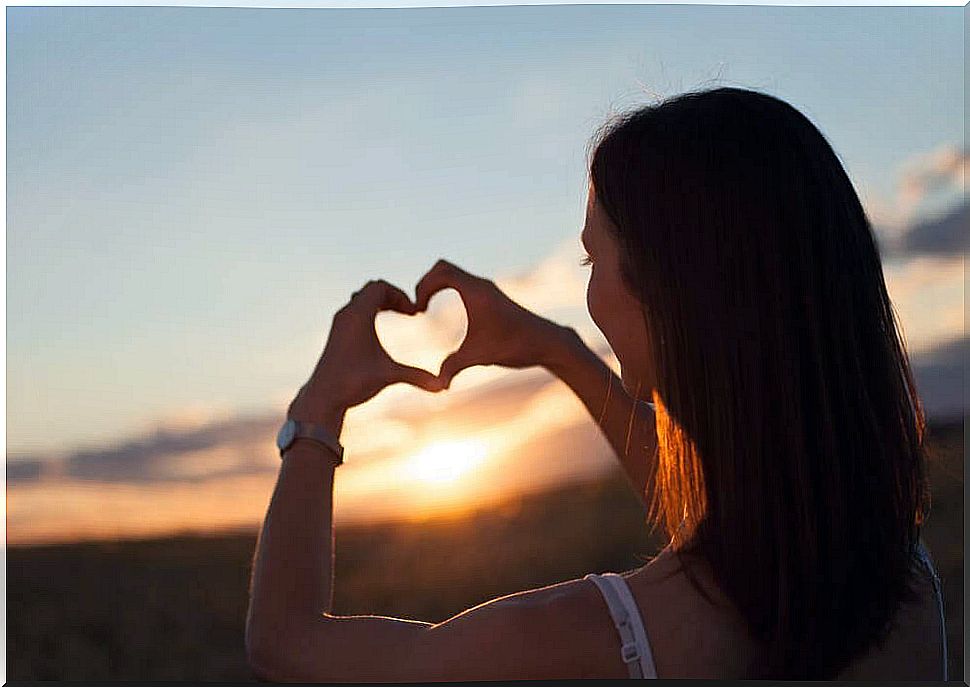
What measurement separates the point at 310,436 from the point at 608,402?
53cm

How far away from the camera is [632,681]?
0.93m

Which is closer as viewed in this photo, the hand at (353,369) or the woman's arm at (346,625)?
the woman's arm at (346,625)

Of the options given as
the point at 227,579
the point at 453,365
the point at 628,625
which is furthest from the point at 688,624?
the point at 227,579

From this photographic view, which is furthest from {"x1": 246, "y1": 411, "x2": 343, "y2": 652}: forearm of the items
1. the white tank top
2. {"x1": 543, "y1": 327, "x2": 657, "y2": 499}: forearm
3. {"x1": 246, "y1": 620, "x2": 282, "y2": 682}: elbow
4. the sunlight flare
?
the sunlight flare

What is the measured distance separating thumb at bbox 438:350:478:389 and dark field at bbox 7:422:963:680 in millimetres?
3262

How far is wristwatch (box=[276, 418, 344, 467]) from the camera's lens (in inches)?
41.0

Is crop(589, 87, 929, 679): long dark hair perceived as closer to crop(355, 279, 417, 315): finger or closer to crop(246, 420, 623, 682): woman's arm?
crop(246, 420, 623, 682): woman's arm

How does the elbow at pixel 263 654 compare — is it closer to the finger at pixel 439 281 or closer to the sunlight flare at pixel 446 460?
the finger at pixel 439 281

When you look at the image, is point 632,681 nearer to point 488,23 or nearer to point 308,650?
point 308,650

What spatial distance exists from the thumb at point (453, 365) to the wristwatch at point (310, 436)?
18 centimetres

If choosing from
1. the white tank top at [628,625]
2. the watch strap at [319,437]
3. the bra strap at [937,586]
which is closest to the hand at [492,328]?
the watch strap at [319,437]

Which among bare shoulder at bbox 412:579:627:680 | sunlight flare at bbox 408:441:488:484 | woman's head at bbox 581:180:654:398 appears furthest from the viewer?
sunlight flare at bbox 408:441:488:484

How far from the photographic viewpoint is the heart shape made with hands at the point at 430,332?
125 centimetres

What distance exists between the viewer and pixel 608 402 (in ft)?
4.74
